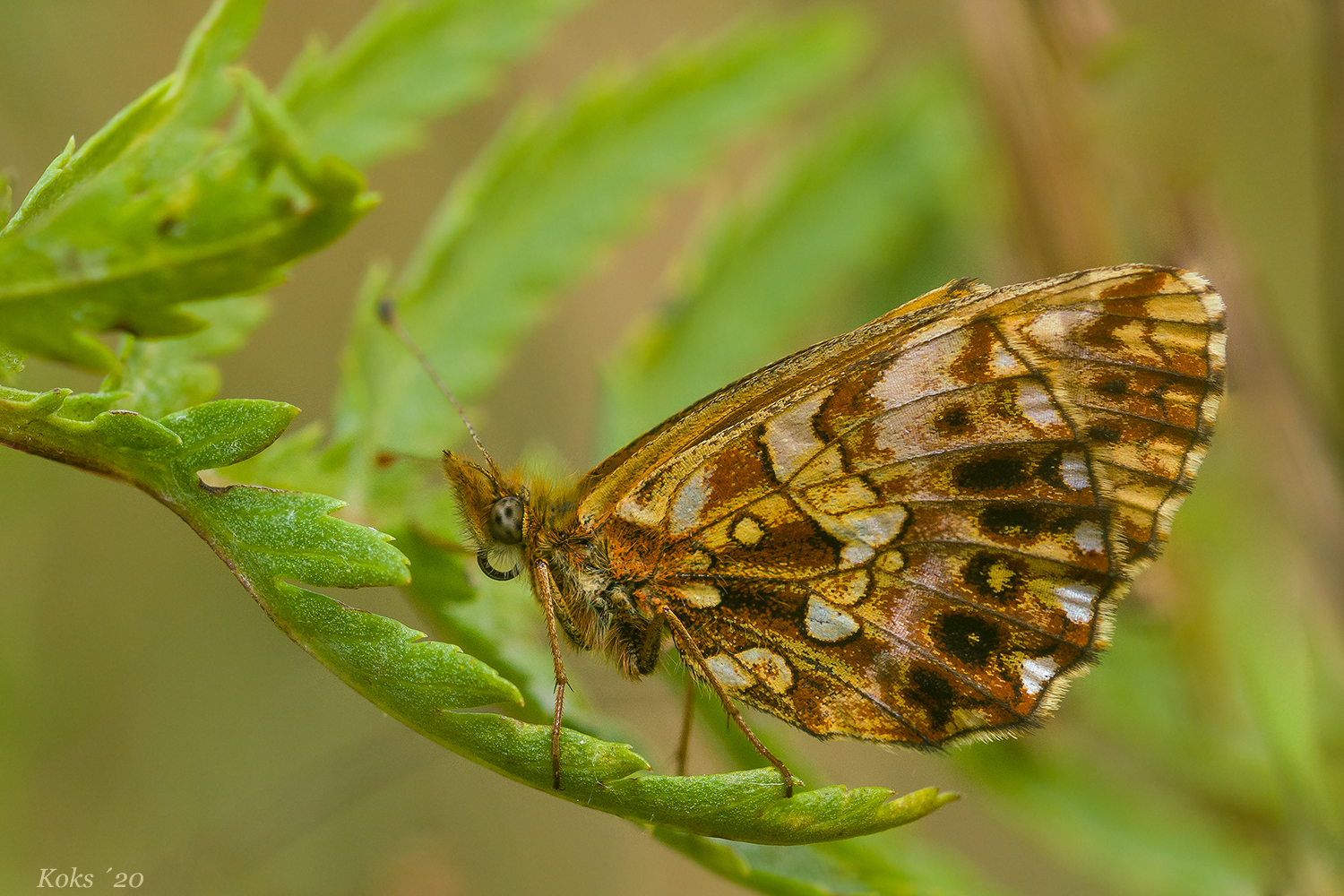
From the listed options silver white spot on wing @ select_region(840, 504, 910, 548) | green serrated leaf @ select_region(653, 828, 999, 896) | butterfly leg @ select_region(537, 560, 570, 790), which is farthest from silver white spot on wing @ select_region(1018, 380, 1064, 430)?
butterfly leg @ select_region(537, 560, 570, 790)

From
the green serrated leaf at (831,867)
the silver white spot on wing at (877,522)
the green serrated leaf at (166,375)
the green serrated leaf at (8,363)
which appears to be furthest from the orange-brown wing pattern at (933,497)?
the green serrated leaf at (8,363)

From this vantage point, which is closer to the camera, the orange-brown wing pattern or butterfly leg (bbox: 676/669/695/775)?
the orange-brown wing pattern

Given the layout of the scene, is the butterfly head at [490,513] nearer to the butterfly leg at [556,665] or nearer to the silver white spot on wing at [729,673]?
the butterfly leg at [556,665]

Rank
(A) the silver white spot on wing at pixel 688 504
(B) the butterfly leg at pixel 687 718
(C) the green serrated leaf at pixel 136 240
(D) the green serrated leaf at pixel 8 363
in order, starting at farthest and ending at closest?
(B) the butterfly leg at pixel 687 718, (A) the silver white spot on wing at pixel 688 504, (D) the green serrated leaf at pixel 8 363, (C) the green serrated leaf at pixel 136 240

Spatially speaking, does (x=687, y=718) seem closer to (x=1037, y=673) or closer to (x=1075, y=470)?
(x=1037, y=673)

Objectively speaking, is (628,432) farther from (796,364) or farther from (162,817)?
(162,817)

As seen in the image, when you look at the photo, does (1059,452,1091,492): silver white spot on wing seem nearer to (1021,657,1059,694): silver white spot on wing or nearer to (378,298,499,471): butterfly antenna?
(1021,657,1059,694): silver white spot on wing
